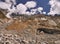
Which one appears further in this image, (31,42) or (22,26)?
(22,26)

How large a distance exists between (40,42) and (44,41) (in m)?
0.29

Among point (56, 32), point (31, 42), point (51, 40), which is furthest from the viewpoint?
point (56, 32)

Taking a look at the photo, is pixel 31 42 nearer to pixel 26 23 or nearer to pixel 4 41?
pixel 4 41

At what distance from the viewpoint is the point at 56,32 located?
9.14 metres

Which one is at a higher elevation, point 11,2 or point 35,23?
point 11,2

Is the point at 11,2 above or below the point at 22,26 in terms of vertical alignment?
above

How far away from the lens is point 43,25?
10422mm

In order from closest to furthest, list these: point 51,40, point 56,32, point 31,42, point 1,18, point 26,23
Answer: point 31,42 → point 51,40 → point 56,32 → point 26,23 → point 1,18

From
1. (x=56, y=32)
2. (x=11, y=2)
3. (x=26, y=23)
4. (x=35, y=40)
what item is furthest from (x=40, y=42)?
(x=11, y=2)

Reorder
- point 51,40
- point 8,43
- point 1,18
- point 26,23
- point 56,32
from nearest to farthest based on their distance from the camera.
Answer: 1. point 8,43
2. point 51,40
3. point 56,32
4. point 26,23
5. point 1,18

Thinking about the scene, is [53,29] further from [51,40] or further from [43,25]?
[51,40]

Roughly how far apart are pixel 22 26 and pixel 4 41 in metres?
3.31

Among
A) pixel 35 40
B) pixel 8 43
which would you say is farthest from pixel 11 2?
pixel 8 43

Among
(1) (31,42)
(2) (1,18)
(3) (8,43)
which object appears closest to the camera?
(3) (8,43)
